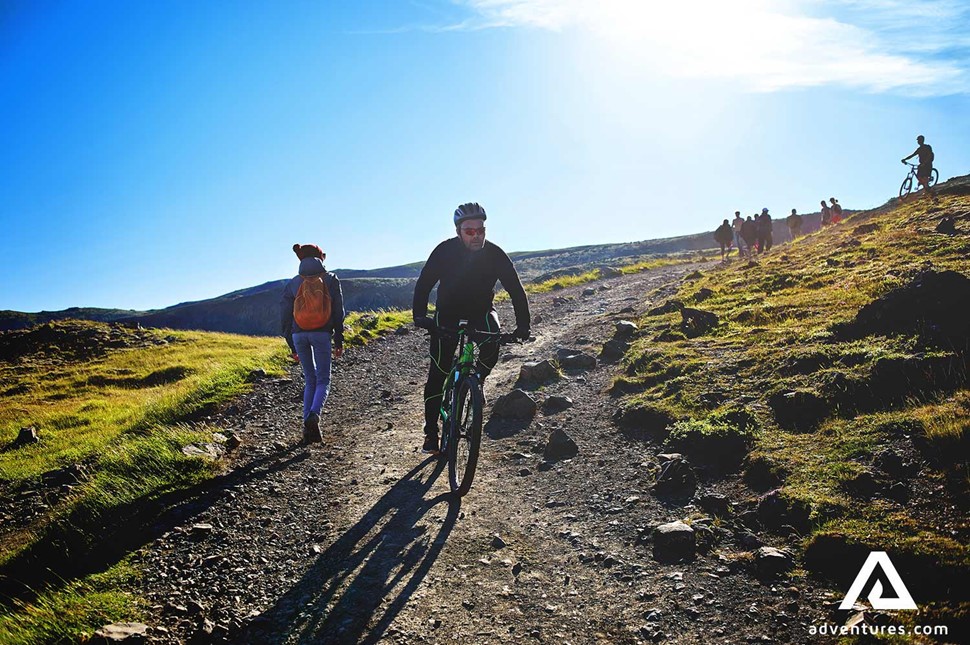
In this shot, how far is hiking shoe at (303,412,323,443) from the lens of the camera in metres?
8.19

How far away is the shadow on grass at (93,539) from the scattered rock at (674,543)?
5.02m

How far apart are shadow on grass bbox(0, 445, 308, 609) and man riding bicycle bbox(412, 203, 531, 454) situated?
3.50 meters

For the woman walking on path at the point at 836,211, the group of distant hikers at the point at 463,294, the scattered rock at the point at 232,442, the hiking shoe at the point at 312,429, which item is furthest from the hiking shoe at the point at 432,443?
the woman walking on path at the point at 836,211

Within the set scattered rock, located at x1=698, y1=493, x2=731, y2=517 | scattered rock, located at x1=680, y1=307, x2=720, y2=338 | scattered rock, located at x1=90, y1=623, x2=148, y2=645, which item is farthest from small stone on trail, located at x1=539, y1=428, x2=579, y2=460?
scattered rock, located at x1=680, y1=307, x2=720, y2=338

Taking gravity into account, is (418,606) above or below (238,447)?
below

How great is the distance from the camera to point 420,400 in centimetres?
1102

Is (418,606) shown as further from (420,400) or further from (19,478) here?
(19,478)

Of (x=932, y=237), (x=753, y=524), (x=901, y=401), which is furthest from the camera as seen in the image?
(x=932, y=237)

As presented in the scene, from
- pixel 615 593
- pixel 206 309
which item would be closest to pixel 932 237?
pixel 615 593

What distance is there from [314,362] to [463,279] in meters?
3.32

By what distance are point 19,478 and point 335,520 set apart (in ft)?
41.0

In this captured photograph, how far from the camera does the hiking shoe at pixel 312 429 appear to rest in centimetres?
819

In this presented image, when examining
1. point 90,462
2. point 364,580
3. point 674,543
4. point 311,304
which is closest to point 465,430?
point 364,580

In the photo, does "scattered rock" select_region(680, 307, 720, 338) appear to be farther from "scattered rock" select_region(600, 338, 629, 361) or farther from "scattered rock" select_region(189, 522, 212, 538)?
"scattered rock" select_region(189, 522, 212, 538)
